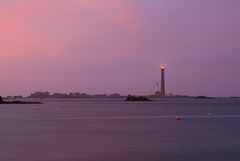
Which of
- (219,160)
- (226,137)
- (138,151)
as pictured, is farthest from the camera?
(226,137)

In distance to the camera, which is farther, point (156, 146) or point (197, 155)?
point (156, 146)

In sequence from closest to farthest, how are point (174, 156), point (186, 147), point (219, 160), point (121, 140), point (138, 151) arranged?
point (219, 160)
point (174, 156)
point (138, 151)
point (186, 147)
point (121, 140)

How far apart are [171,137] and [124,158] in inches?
394

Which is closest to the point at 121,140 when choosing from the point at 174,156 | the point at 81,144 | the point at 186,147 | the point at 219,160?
the point at 81,144

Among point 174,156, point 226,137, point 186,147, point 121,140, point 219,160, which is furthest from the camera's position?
point 226,137

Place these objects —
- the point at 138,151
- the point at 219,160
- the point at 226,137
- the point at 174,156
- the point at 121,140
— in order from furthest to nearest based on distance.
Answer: the point at 226,137 < the point at 121,140 < the point at 138,151 < the point at 174,156 < the point at 219,160

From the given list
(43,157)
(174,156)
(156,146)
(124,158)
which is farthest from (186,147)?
(43,157)

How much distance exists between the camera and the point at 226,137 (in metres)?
28.3

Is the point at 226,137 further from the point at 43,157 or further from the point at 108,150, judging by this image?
the point at 43,157

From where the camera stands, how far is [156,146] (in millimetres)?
23375

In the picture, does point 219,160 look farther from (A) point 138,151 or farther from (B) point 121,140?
(B) point 121,140

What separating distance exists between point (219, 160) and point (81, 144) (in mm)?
8102

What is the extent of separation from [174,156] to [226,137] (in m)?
9.47

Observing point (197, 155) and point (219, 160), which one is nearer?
point (219, 160)
